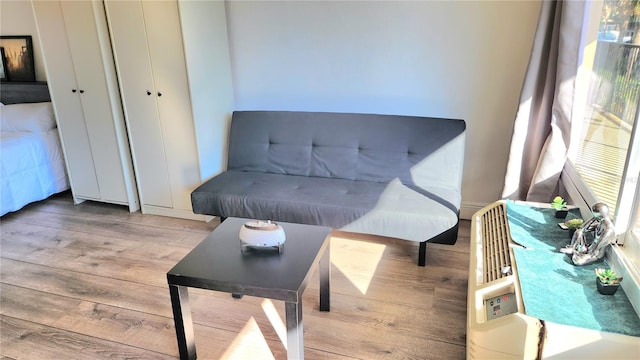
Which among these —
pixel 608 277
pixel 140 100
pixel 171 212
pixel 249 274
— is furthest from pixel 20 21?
pixel 608 277

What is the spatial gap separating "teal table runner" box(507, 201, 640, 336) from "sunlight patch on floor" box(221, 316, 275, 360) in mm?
1051

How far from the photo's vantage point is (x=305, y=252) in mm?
1692

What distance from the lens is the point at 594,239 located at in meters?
1.38

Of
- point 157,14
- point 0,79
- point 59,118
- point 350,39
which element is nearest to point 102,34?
point 157,14

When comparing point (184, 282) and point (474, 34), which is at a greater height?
point (474, 34)

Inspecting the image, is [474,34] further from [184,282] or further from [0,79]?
[0,79]

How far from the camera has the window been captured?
1.37 metres

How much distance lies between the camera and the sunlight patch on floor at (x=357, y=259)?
2.24 metres

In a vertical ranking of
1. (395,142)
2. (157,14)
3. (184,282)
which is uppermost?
(157,14)

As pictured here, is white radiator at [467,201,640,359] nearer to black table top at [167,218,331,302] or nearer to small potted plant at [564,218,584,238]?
small potted plant at [564,218,584,238]

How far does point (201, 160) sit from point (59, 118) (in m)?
1.22

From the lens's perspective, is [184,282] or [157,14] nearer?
[184,282]

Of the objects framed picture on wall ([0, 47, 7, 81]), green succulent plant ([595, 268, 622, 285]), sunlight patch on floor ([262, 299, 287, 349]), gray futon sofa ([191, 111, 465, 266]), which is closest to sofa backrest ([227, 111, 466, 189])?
gray futon sofa ([191, 111, 465, 266])

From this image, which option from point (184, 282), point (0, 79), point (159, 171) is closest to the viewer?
point (184, 282)
